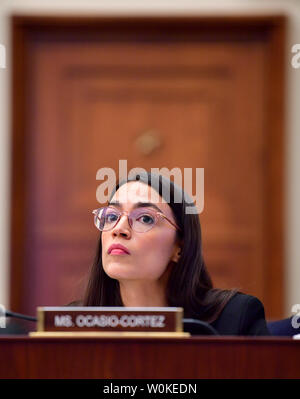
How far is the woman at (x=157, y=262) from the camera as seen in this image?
116cm

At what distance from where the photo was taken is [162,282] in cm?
121

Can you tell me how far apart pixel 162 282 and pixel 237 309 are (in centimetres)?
14

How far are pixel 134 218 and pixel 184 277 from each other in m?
0.14

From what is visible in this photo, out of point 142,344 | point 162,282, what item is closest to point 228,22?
point 162,282

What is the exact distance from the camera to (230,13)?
9.80 ft

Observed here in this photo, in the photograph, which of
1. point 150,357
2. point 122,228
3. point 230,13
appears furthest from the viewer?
point 230,13

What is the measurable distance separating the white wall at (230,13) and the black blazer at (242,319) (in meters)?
1.83

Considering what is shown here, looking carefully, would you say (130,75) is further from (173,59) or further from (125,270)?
(125,270)

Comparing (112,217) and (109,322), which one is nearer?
(109,322)

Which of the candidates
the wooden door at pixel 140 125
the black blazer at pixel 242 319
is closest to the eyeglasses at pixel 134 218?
the black blazer at pixel 242 319

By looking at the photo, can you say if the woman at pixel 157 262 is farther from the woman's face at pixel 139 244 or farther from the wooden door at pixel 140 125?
the wooden door at pixel 140 125

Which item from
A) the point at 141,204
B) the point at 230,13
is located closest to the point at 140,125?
the point at 230,13

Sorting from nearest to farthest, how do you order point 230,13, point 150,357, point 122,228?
point 150,357, point 122,228, point 230,13

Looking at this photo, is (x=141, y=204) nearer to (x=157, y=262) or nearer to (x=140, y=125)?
(x=157, y=262)
